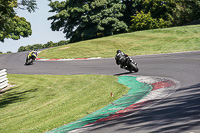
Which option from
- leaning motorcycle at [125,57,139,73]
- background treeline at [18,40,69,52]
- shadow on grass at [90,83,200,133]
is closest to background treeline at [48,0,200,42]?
background treeline at [18,40,69,52]

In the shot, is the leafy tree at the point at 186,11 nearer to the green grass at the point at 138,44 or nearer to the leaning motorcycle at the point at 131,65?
the green grass at the point at 138,44

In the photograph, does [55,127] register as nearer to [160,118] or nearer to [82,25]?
[160,118]

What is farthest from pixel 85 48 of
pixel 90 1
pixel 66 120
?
pixel 66 120

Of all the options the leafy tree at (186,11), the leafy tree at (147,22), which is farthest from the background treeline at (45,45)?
the leafy tree at (186,11)

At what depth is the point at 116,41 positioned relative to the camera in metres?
41.6

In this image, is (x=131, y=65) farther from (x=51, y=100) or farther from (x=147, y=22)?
(x=147, y=22)

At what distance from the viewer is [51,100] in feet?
41.1

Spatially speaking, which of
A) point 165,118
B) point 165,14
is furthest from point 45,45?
point 165,118

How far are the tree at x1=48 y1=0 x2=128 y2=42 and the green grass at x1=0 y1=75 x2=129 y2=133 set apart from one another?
3605 cm

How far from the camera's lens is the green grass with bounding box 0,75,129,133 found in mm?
8583

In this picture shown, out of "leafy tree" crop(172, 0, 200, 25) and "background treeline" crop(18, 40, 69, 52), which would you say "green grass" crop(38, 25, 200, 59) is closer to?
"leafy tree" crop(172, 0, 200, 25)

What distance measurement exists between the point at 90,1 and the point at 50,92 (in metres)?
43.4

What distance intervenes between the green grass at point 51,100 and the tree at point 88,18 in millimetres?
36047

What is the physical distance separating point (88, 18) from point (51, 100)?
4242 cm
